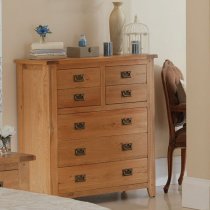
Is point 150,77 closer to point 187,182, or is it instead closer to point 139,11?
point 139,11


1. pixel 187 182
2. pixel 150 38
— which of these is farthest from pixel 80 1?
pixel 187 182

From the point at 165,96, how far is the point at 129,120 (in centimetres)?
56

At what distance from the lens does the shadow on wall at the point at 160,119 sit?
6793 millimetres

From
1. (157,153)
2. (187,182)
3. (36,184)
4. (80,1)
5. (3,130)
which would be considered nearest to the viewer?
(3,130)

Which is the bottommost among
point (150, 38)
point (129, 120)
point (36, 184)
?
point (36, 184)

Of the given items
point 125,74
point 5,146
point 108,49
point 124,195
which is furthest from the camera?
point 124,195

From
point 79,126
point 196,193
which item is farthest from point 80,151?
point 196,193

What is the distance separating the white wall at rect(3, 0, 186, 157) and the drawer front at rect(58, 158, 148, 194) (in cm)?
53

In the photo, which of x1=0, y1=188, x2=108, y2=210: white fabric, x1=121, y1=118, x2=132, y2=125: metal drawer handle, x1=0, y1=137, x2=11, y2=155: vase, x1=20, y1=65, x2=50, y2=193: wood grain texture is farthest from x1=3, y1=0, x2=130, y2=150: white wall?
x1=0, y1=188, x2=108, y2=210: white fabric

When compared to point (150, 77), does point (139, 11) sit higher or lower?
higher

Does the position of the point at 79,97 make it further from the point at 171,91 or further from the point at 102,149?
the point at 171,91

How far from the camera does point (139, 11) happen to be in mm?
6699

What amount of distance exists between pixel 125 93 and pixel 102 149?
463mm

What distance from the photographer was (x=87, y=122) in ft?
19.4
